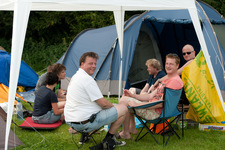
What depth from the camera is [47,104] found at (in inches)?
168

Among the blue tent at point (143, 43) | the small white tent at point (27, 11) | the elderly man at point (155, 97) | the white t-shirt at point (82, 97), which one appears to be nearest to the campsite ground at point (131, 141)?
the elderly man at point (155, 97)

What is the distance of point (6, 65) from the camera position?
6.91 metres

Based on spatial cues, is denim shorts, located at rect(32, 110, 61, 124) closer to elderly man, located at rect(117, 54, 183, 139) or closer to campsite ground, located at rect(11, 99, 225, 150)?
campsite ground, located at rect(11, 99, 225, 150)

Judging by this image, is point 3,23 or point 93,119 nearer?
point 93,119

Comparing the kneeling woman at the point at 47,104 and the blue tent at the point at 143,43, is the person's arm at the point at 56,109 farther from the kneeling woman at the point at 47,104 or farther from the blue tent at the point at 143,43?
the blue tent at the point at 143,43

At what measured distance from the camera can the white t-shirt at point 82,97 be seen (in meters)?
3.34

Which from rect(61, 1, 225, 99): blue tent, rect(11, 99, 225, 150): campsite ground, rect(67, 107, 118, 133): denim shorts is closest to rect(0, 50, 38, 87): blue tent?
rect(61, 1, 225, 99): blue tent

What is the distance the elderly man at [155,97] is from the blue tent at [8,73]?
147 inches

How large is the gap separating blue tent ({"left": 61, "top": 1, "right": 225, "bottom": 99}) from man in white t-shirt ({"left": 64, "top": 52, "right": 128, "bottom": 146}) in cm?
271

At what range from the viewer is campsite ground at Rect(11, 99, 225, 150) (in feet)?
12.2

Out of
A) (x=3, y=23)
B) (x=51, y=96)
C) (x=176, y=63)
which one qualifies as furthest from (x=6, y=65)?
(x=3, y=23)

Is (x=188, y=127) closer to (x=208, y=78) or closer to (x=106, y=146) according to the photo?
(x=208, y=78)

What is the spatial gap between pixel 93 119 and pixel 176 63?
1.24 metres

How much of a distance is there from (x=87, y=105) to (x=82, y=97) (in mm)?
108
